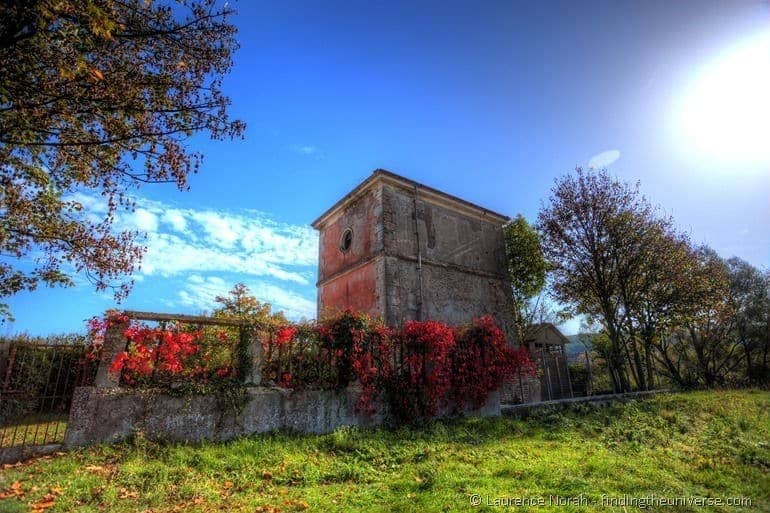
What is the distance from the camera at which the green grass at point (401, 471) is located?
450 centimetres

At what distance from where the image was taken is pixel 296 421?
7.52m

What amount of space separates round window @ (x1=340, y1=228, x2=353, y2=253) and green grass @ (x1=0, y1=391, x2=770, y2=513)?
9.72m

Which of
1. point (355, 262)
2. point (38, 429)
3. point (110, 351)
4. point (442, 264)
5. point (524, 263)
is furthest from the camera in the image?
point (524, 263)

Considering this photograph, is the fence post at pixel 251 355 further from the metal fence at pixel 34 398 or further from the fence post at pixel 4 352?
the fence post at pixel 4 352

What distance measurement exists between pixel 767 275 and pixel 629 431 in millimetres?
25115

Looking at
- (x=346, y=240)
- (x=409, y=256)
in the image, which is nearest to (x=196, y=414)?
(x=409, y=256)

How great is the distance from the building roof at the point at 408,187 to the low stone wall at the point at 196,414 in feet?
31.1

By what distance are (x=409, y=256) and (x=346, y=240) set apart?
334 cm

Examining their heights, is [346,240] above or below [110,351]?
above

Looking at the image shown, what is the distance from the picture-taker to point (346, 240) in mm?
16859

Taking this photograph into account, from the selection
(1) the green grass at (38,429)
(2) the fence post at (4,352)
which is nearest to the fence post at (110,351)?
(1) the green grass at (38,429)

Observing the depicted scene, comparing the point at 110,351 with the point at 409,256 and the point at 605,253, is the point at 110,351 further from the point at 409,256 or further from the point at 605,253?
the point at 605,253

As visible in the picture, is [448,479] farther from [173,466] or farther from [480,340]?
[480,340]

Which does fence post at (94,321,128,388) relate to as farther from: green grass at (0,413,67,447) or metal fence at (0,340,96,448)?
green grass at (0,413,67,447)
